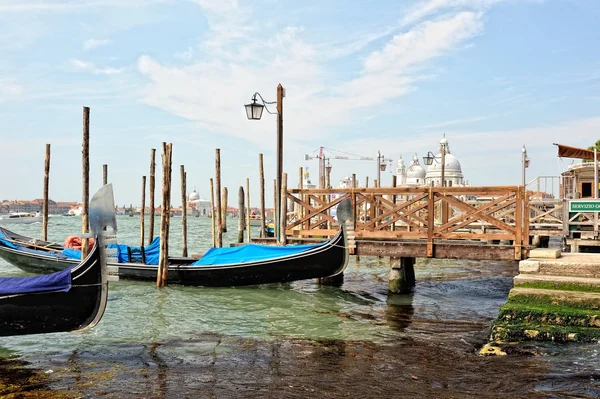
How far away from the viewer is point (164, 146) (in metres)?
11.2

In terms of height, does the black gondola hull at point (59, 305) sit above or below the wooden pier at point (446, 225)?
below

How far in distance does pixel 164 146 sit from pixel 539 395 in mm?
8550

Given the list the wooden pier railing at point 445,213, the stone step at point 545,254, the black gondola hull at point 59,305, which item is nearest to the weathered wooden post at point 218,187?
the wooden pier railing at point 445,213

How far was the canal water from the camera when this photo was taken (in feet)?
16.0

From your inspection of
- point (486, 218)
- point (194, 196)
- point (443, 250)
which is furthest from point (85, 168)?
point (194, 196)

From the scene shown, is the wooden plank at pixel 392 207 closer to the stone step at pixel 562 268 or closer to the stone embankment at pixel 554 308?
the stone step at pixel 562 268

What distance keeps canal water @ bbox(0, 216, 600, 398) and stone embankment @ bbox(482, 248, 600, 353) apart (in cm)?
19

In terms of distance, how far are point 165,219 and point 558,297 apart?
7304 millimetres

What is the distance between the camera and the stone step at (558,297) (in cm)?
601

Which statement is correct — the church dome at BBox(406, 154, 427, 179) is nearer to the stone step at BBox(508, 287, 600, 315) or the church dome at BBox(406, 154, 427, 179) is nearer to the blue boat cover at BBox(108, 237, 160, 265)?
the blue boat cover at BBox(108, 237, 160, 265)

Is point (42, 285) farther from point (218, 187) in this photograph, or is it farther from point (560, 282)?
point (218, 187)

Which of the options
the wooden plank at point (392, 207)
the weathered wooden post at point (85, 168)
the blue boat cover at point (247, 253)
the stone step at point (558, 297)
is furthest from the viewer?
the blue boat cover at point (247, 253)

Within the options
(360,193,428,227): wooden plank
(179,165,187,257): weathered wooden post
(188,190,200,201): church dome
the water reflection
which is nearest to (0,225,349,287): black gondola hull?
(360,193,428,227): wooden plank

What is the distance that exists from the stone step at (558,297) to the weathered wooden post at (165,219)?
6761 mm
